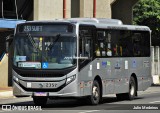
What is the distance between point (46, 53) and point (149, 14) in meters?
32.3

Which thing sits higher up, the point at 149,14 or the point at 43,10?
the point at 149,14

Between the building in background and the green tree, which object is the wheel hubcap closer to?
the building in background

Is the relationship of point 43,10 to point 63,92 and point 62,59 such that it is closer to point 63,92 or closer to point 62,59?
point 62,59

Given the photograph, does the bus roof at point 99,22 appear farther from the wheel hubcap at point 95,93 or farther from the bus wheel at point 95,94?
the wheel hubcap at point 95,93

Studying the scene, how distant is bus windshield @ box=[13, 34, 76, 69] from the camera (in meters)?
20.6

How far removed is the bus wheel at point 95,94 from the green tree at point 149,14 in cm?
3008

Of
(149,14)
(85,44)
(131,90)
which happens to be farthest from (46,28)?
(149,14)

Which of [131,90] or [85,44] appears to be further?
[131,90]

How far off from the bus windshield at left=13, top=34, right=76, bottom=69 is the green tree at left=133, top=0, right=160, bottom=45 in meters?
31.7

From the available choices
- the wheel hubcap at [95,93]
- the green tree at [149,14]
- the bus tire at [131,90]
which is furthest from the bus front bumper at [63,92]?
the green tree at [149,14]

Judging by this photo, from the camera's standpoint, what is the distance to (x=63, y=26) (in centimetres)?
2100

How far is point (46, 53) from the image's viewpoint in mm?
20766

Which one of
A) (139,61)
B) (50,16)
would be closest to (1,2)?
(50,16)

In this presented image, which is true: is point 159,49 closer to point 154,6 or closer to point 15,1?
point 154,6
